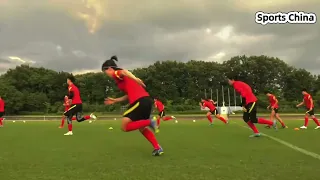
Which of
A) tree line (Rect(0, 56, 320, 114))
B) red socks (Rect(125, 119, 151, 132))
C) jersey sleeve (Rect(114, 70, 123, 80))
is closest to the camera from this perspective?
red socks (Rect(125, 119, 151, 132))

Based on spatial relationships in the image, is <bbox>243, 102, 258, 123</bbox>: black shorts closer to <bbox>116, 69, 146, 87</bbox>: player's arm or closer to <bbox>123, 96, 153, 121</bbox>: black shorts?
<bbox>123, 96, 153, 121</bbox>: black shorts

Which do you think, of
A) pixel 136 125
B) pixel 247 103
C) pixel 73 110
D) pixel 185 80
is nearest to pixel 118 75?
pixel 136 125

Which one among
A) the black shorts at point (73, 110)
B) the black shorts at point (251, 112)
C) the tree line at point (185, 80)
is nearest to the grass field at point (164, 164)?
the black shorts at point (251, 112)

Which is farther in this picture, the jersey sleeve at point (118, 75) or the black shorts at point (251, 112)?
the black shorts at point (251, 112)

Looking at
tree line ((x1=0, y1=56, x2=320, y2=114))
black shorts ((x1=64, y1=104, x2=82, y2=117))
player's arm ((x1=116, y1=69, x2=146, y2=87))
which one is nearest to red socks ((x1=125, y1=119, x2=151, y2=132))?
player's arm ((x1=116, y1=69, x2=146, y2=87))

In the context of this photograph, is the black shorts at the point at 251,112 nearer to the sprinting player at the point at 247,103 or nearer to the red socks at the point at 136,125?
the sprinting player at the point at 247,103

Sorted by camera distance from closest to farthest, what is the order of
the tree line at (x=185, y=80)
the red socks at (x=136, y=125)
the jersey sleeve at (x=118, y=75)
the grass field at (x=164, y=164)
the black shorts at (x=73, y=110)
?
the grass field at (x=164, y=164) < the red socks at (x=136, y=125) < the jersey sleeve at (x=118, y=75) < the black shorts at (x=73, y=110) < the tree line at (x=185, y=80)

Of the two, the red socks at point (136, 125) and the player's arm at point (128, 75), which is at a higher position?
the player's arm at point (128, 75)

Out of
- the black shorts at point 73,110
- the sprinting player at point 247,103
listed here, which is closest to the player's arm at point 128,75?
the sprinting player at point 247,103

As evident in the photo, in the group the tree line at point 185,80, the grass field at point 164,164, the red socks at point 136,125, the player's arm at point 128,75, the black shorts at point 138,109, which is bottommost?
the grass field at point 164,164

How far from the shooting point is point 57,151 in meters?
8.64

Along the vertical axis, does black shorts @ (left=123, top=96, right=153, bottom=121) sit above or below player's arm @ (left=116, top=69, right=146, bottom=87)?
below

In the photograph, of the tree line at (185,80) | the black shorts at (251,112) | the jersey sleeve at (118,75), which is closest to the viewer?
the jersey sleeve at (118,75)

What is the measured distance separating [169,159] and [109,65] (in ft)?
8.19
